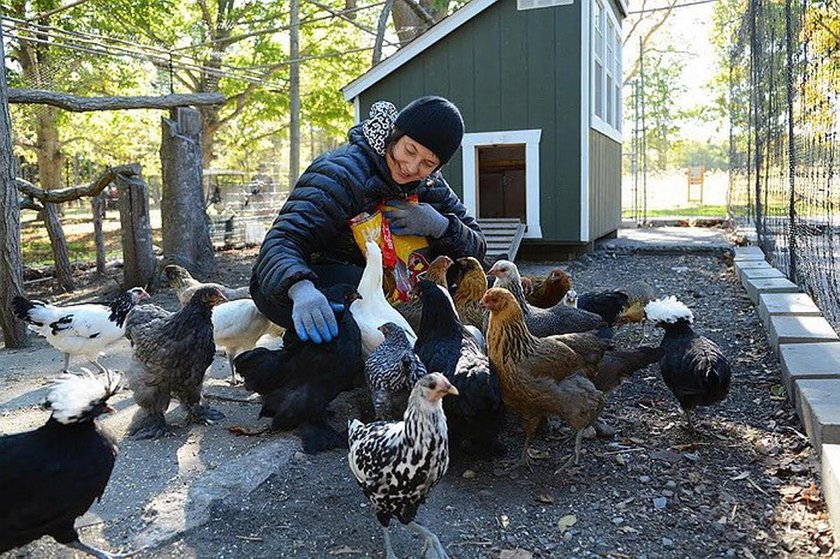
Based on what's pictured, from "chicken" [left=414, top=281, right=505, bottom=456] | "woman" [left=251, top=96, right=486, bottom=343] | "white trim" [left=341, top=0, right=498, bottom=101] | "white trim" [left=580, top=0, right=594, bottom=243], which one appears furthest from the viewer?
"white trim" [left=341, top=0, right=498, bottom=101]

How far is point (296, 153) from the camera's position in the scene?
13023mm

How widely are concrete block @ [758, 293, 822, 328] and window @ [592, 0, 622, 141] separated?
5016 millimetres

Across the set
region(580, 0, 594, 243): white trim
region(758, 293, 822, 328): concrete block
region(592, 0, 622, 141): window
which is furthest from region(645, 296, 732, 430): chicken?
region(592, 0, 622, 141): window

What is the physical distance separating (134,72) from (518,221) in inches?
447

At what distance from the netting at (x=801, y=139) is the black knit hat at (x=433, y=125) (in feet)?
8.82

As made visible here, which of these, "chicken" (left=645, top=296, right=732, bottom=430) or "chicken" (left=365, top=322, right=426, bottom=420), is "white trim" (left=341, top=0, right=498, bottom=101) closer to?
"chicken" (left=645, top=296, right=732, bottom=430)

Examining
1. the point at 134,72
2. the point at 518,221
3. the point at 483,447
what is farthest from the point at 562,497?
the point at 134,72

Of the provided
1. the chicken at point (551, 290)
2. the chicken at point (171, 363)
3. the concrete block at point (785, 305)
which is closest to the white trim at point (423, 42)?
the chicken at point (551, 290)

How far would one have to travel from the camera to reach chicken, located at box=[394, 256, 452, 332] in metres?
4.19

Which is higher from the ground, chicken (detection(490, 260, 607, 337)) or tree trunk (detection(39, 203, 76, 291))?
tree trunk (detection(39, 203, 76, 291))

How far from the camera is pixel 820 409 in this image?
2.94 meters

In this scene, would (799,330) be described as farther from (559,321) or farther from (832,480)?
(832,480)

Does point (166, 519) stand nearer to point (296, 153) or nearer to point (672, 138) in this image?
point (296, 153)

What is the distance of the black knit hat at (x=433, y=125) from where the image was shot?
333cm
